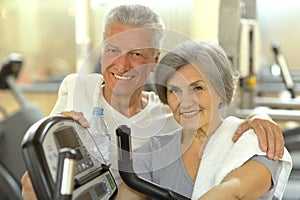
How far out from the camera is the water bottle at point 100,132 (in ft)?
4.06

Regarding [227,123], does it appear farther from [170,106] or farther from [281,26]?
[281,26]

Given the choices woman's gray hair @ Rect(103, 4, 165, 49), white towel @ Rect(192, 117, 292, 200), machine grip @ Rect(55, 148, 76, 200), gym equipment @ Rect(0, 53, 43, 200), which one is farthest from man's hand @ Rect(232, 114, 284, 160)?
gym equipment @ Rect(0, 53, 43, 200)

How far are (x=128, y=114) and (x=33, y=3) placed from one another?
3.21m

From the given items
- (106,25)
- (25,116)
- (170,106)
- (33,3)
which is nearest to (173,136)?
(170,106)

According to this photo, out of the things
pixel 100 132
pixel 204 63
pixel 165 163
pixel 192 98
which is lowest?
pixel 165 163

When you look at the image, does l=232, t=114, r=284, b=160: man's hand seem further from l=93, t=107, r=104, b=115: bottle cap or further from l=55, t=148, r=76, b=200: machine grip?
l=55, t=148, r=76, b=200: machine grip

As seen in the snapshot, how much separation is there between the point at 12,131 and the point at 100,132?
2051 mm

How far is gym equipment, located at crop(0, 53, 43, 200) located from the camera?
112 inches

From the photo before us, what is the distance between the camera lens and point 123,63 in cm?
142

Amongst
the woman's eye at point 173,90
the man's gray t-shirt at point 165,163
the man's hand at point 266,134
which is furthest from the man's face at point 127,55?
the man's hand at point 266,134

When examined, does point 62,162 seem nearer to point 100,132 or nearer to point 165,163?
point 100,132

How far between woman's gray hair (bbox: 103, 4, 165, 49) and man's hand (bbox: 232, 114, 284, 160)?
37 centimetres

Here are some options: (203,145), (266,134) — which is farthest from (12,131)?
(266,134)

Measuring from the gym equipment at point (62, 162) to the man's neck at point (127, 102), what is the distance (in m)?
0.38
